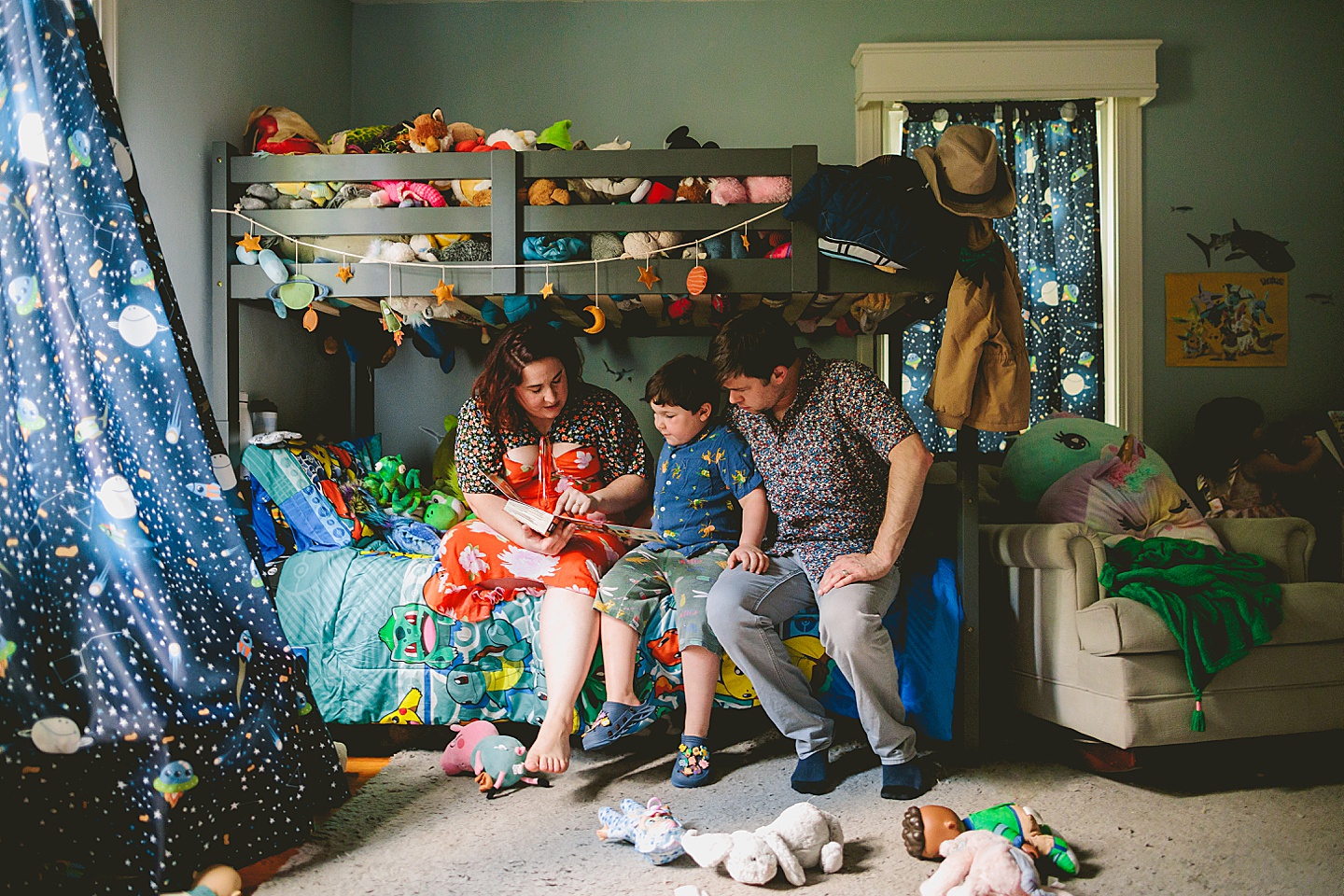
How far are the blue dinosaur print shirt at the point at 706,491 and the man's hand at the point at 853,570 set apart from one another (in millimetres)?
322

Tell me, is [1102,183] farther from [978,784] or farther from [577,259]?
[978,784]

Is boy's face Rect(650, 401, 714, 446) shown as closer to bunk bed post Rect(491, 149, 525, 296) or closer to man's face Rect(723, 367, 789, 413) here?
man's face Rect(723, 367, 789, 413)

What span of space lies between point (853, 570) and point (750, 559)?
25 centimetres

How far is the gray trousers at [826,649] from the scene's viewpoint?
1967 mm

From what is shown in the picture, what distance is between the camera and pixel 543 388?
2271mm

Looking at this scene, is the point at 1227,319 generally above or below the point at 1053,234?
below

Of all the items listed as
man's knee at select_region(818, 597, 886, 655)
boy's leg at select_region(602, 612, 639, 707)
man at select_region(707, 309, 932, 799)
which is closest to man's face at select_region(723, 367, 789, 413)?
man at select_region(707, 309, 932, 799)

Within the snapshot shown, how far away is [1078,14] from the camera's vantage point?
11.3ft

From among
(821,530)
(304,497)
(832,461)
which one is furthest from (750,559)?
(304,497)

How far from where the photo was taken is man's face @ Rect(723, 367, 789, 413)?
213cm

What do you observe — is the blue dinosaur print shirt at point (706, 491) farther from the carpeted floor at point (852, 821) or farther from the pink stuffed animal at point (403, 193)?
the pink stuffed animal at point (403, 193)

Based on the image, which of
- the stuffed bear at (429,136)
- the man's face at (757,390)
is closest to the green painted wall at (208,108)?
the stuffed bear at (429,136)

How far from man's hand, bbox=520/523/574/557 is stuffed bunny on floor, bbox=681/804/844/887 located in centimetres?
80

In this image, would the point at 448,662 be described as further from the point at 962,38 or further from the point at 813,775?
the point at 962,38
